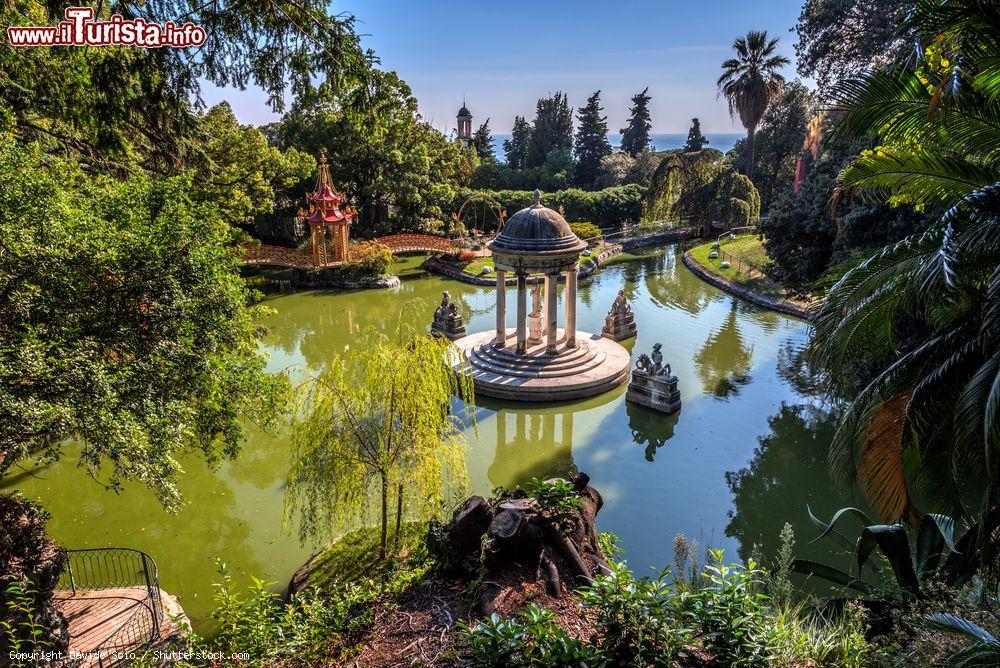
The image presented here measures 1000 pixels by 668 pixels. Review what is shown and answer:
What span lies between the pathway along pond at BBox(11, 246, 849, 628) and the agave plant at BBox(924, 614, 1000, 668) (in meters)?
5.19

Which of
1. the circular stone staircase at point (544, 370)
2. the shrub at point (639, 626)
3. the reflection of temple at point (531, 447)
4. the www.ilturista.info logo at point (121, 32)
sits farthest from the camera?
the circular stone staircase at point (544, 370)

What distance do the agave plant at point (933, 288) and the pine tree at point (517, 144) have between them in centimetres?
5438

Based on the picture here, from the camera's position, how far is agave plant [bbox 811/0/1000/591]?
189 inches

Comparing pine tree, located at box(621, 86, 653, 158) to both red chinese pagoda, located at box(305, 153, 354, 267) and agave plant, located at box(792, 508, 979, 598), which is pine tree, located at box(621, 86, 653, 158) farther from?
agave plant, located at box(792, 508, 979, 598)

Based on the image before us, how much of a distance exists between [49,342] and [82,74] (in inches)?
171

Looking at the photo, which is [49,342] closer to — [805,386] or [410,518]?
[410,518]

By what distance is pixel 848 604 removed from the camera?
20.2 feet

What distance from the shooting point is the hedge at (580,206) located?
137 ft

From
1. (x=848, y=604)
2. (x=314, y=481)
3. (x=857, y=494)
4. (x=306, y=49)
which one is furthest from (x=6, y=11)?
(x=857, y=494)

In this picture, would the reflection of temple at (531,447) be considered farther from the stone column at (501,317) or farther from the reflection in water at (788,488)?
the reflection in water at (788,488)

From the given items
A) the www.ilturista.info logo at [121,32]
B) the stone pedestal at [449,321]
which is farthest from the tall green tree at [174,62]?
the stone pedestal at [449,321]

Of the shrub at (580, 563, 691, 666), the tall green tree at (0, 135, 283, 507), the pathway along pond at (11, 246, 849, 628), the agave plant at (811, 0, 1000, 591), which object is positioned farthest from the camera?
the pathway along pond at (11, 246, 849, 628)

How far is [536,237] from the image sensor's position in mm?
16344

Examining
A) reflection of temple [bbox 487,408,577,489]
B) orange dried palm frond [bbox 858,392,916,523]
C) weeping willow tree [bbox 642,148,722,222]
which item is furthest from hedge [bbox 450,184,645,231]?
orange dried palm frond [bbox 858,392,916,523]
